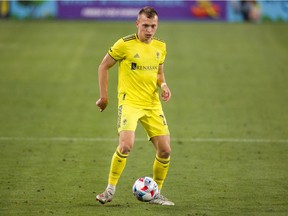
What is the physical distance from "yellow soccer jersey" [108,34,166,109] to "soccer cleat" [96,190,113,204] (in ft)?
3.99

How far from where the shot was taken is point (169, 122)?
677 inches

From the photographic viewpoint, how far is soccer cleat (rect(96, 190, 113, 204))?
10084 mm

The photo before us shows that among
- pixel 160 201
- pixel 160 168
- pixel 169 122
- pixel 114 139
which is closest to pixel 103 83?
pixel 160 168

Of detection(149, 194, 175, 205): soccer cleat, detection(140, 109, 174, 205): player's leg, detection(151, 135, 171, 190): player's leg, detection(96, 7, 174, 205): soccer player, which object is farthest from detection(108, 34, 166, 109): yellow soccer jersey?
detection(149, 194, 175, 205): soccer cleat

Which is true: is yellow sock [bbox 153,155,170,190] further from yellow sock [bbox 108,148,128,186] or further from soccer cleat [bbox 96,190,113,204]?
soccer cleat [bbox 96,190,113,204]

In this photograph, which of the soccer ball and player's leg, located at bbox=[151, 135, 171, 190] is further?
player's leg, located at bbox=[151, 135, 171, 190]

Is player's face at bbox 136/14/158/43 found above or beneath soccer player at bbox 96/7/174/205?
above

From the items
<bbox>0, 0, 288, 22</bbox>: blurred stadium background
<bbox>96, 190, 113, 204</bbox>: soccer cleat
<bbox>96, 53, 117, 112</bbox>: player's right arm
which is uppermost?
<bbox>96, 53, 117, 112</bbox>: player's right arm

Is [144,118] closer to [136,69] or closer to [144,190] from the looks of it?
[136,69]

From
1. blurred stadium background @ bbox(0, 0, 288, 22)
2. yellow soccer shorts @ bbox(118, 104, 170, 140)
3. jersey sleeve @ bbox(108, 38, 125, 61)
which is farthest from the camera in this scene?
blurred stadium background @ bbox(0, 0, 288, 22)

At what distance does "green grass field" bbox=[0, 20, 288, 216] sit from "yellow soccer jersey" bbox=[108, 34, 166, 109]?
4.62 feet

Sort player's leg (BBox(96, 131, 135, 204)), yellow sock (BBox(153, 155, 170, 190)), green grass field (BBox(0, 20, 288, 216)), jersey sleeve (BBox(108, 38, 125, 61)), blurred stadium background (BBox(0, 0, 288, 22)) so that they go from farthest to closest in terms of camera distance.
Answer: blurred stadium background (BBox(0, 0, 288, 22)), green grass field (BBox(0, 20, 288, 216)), yellow sock (BBox(153, 155, 170, 190)), jersey sleeve (BBox(108, 38, 125, 61)), player's leg (BBox(96, 131, 135, 204))

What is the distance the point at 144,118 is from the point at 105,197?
3.84ft

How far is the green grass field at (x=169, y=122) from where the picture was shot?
1073 centimetres
